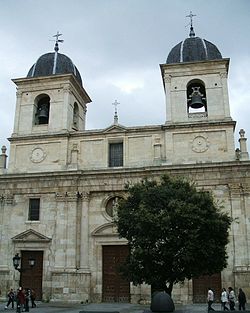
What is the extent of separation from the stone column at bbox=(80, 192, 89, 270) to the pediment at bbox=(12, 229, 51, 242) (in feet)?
8.33

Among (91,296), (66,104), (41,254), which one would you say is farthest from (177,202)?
(66,104)

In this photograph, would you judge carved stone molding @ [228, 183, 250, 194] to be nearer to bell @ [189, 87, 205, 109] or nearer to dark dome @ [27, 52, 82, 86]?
bell @ [189, 87, 205, 109]

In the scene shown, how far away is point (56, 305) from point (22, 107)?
1494cm

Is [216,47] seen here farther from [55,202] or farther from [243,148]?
[55,202]

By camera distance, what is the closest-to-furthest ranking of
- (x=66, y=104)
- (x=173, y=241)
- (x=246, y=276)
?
1. (x=173, y=241)
2. (x=246, y=276)
3. (x=66, y=104)

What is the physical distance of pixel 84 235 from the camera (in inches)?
1078

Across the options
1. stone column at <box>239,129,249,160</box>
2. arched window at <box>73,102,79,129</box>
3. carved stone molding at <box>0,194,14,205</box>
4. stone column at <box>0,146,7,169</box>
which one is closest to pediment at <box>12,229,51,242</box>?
carved stone molding at <box>0,194,14,205</box>

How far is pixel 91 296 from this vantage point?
1036 inches

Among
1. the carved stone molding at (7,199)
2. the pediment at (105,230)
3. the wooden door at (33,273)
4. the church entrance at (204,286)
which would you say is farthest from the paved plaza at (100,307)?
the carved stone molding at (7,199)

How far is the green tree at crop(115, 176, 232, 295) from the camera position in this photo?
57.3ft

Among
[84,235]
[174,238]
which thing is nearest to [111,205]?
[84,235]

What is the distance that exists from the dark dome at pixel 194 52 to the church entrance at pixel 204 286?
49.9 ft

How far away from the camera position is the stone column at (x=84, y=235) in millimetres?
26859

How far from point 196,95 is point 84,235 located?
40.3ft
